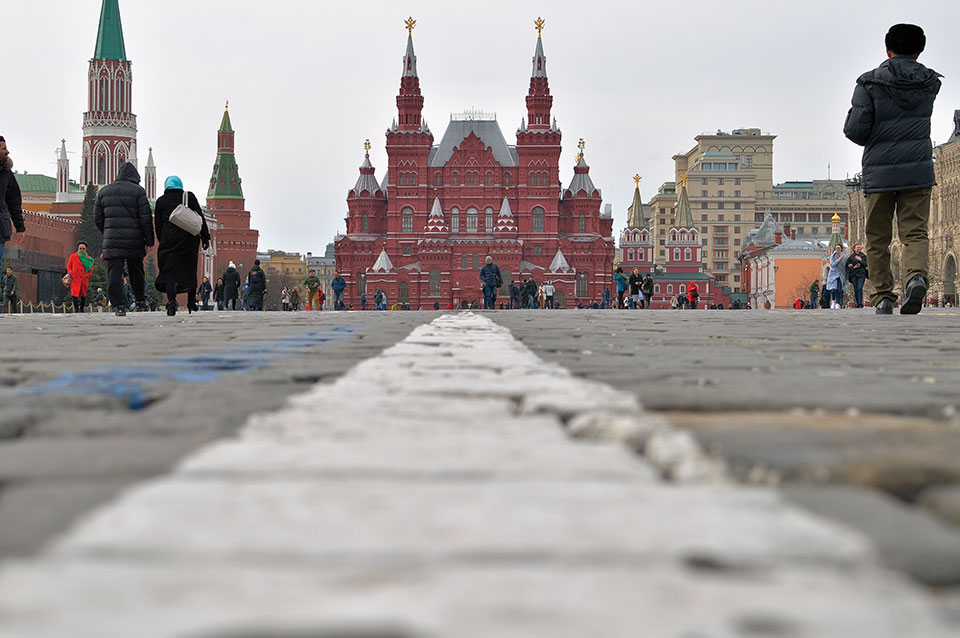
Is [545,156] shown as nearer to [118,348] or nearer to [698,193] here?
[698,193]

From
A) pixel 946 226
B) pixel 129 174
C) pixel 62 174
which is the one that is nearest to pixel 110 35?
pixel 62 174

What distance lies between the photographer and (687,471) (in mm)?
1583

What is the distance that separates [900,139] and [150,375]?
7.54m

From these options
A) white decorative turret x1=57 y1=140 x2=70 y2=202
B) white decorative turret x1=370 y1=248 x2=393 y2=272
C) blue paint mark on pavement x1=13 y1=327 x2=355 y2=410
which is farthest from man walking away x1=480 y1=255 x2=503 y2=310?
white decorative turret x1=57 y1=140 x2=70 y2=202

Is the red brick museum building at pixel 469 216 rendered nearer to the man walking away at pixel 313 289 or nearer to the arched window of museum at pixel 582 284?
the arched window of museum at pixel 582 284

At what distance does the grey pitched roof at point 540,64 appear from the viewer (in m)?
81.6

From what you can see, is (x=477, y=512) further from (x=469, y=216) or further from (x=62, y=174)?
(x=62, y=174)

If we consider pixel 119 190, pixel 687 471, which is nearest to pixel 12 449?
pixel 687 471

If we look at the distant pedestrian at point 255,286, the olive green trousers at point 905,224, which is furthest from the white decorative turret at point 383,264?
the olive green trousers at point 905,224

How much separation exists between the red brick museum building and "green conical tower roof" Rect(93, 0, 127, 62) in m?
29.5

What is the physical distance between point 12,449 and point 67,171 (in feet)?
322

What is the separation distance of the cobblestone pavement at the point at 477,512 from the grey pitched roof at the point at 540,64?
266 ft

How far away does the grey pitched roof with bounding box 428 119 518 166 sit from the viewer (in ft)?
263

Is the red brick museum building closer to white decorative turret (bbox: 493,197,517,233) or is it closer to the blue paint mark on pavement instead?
white decorative turret (bbox: 493,197,517,233)
